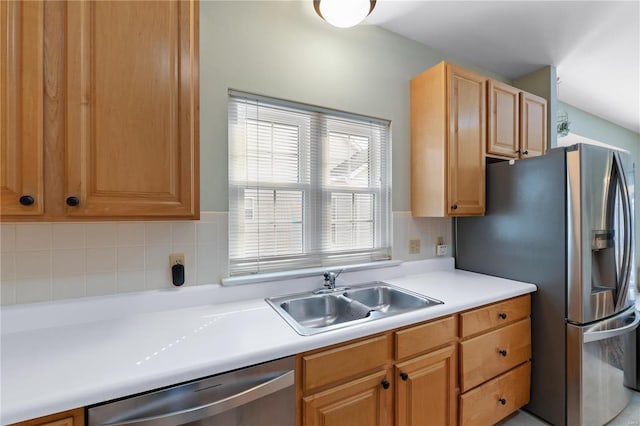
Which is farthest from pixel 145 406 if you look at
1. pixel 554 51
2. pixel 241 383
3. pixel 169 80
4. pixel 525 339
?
pixel 554 51

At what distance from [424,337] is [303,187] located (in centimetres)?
105

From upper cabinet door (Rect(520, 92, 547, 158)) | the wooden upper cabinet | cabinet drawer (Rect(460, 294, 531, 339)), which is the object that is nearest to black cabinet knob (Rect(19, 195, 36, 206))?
cabinet drawer (Rect(460, 294, 531, 339))

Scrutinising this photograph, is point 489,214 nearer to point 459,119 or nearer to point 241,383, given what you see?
point 459,119

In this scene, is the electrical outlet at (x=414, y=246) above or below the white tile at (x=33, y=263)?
below

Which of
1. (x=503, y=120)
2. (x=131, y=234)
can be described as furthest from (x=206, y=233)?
(x=503, y=120)

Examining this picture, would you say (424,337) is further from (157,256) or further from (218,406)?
(157,256)

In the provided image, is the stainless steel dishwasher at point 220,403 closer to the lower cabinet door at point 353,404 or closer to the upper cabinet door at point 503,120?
the lower cabinet door at point 353,404

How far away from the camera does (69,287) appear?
3.96ft

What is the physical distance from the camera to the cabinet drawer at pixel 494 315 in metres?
1.47

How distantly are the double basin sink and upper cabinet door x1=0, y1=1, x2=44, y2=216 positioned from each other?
3.28 ft

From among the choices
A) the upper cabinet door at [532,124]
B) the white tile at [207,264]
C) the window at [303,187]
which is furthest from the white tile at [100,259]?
the upper cabinet door at [532,124]

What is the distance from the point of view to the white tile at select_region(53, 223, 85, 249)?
1.19 metres

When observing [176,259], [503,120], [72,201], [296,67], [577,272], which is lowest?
[577,272]

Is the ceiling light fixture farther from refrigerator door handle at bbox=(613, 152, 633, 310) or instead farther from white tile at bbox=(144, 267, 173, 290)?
refrigerator door handle at bbox=(613, 152, 633, 310)
